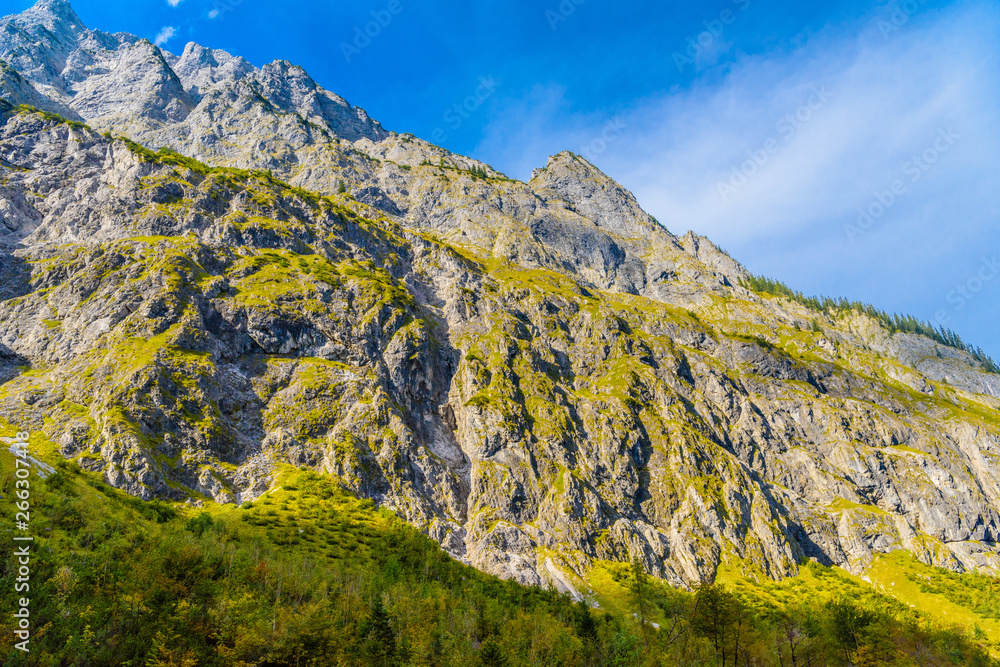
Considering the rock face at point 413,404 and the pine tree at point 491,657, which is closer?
the pine tree at point 491,657

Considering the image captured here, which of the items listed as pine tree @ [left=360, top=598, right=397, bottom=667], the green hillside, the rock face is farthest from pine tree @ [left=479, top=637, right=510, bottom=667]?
the rock face

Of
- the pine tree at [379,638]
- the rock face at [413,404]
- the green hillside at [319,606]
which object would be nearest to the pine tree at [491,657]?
the green hillside at [319,606]

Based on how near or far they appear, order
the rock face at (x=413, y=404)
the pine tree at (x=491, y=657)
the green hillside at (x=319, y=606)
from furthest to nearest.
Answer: the rock face at (x=413, y=404) → the pine tree at (x=491, y=657) → the green hillside at (x=319, y=606)

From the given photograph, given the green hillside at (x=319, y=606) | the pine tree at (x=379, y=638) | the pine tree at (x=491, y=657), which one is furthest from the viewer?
the pine tree at (x=491, y=657)

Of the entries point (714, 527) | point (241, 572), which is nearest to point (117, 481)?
point (241, 572)

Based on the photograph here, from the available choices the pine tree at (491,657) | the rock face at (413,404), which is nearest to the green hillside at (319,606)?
the pine tree at (491,657)

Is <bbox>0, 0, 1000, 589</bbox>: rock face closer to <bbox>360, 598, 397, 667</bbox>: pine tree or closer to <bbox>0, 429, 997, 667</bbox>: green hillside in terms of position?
<bbox>0, 429, 997, 667</bbox>: green hillside

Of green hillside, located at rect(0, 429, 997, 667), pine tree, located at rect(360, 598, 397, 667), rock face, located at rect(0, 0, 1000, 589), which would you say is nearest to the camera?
green hillside, located at rect(0, 429, 997, 667)

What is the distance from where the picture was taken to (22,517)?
3569cm

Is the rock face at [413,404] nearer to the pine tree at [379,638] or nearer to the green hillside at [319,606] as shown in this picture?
the green hillside at [319,606]

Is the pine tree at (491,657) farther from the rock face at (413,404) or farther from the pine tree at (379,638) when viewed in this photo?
the rock face at (413,404)

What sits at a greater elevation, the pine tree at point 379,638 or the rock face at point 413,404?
the rock face at point 413,404

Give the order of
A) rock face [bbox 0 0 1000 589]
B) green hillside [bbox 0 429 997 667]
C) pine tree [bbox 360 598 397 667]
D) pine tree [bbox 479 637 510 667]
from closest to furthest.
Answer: green hillside [bbox 0 429 997 667] → pine tree [bbox 360 598 397 667] → pine tree [bbox 479 637 510 667] → rock face [bbox 0 0 1000 589]

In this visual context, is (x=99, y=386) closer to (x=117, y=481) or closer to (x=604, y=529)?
(x=117, y=481)
